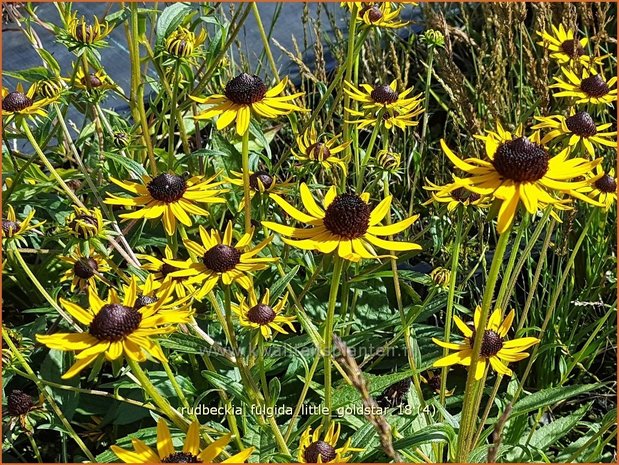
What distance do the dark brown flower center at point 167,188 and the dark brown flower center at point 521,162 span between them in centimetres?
45

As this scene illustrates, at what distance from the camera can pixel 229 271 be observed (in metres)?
0.96

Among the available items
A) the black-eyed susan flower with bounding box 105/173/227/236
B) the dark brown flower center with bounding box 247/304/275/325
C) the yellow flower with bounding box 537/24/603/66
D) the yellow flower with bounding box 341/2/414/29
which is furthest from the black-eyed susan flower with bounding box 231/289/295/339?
the yellow flower with bounding box 537/24/603/66

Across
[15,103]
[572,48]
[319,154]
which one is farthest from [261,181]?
[572,48]

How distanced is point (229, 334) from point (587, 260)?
0.94 metres

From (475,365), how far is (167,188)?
18.7 inches

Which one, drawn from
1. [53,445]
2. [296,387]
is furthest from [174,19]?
[53,445]

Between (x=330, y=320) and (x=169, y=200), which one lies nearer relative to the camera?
(x=330, y=320)

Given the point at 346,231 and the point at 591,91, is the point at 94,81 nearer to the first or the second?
the point at 346,231

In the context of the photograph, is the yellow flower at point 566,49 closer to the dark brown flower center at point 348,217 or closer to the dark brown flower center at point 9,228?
the dark brown flower center at point 348,217

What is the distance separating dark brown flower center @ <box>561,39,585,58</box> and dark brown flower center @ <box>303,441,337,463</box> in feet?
3.05

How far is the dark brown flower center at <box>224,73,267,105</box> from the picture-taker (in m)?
1.07

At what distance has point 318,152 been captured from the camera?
1258mm

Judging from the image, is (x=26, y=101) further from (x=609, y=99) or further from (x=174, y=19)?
(x=609, y=99)

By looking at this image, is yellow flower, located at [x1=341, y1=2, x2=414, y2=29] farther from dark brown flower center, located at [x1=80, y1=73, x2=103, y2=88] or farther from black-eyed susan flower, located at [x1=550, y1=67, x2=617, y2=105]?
dark brown flower center, located at [x1=80, y1=73, x2=103, y2=88]
